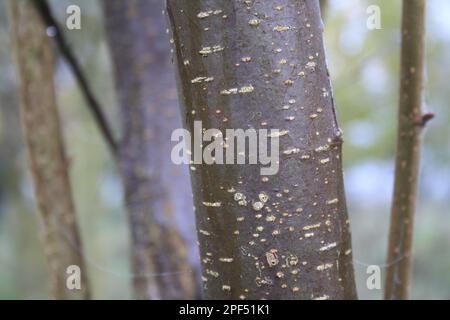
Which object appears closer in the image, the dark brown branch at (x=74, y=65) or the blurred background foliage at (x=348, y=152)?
the dark brown branch at (x=74, y=65)

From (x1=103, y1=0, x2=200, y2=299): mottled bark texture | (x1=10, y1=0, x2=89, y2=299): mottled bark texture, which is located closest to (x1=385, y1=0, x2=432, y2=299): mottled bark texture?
(x1=103, y1=0, x2=200, y2=299): mottled bark texture

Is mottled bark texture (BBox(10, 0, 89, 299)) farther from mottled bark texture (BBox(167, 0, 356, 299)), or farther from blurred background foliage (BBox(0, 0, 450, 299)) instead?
mottled bark texture (BBox(167, 0, 356, 299))

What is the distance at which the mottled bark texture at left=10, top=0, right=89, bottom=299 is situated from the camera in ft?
3.92

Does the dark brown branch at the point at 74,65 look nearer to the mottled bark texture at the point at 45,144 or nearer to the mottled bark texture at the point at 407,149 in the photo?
the mottled bark texture at the point at 45,144

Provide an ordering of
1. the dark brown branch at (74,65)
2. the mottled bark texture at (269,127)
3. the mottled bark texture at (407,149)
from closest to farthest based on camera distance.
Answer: the mottled bark texture at (269,127)
the mottled bark texture at (407,149)
the dark brown branch at (74,65)

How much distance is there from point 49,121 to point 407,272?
2.67 feet

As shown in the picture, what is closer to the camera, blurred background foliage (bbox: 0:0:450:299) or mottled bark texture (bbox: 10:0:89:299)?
mottled bark texture (bbox: 10:0:89:299)

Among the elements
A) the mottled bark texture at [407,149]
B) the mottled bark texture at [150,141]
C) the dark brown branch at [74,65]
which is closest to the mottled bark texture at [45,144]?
the dark brown branch at [74,65]

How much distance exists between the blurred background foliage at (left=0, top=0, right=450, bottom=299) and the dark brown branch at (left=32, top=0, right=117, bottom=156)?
0.31 meters

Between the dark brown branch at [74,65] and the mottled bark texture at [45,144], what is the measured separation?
0.03m

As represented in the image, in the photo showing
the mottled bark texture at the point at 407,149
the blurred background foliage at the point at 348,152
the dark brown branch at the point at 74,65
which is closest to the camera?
the mottled bark texture at the point at 407,149

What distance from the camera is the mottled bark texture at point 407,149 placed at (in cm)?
78

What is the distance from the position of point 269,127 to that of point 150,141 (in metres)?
0.80

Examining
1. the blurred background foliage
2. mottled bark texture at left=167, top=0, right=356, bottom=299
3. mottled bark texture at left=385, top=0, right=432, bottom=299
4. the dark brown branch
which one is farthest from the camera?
the blurred background foliage
